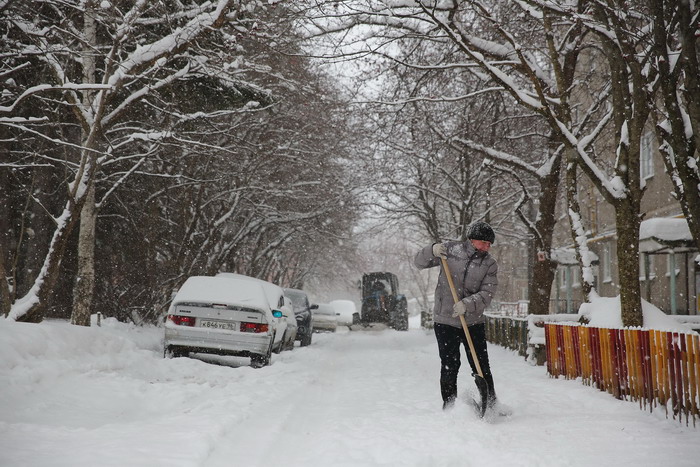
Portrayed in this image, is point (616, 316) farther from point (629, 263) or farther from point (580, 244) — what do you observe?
point (580, 244)

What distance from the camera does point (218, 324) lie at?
35.7 feet

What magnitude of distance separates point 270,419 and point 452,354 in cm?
194

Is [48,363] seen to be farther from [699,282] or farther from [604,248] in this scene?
[604,248]

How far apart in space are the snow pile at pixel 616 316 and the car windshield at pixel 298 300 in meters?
11.4

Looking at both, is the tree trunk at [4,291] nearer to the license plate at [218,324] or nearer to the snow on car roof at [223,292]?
the snow on car roof at [223,292]

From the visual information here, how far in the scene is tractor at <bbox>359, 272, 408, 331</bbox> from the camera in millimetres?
40094

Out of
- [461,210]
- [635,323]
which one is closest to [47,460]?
[635,323]

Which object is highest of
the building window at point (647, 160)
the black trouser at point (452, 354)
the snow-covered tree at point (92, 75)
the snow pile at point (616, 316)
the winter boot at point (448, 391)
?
the building window at point (647, 160)

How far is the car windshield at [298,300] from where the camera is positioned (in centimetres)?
2045

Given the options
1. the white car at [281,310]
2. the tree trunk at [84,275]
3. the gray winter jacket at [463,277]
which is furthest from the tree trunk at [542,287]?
the tree trunk at [84,275]

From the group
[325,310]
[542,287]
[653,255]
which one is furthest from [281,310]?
[325,310]

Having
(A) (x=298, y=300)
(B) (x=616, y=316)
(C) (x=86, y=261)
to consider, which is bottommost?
(B) (x=616, y=316)

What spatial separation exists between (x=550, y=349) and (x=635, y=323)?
172cm

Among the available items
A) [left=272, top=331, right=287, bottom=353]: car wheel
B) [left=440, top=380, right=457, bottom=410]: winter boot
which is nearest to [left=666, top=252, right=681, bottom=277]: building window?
Result: [left=272, top=331, right=287, bottom=353]: car wheel
